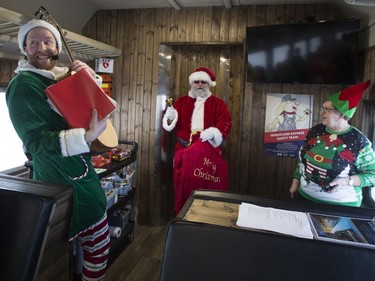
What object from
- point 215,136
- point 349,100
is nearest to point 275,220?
point 349,100

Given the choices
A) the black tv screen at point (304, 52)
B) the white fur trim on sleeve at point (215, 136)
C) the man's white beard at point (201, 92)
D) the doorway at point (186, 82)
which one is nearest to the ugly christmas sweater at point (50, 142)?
A: the white fur trim on sleeve at point (215, 136)

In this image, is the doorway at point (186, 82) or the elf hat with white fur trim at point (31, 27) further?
the doorway at point (186, 82)

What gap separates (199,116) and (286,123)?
811 millimetres

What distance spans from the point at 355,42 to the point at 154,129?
1.91m

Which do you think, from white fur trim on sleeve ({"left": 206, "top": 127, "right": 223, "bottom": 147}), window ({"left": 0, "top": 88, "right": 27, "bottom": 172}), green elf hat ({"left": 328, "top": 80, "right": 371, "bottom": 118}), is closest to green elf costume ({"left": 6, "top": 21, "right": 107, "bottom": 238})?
window ({"left": 0, "top": 88, "right": 27, "bottom": 172})

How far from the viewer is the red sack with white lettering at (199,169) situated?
8.77 ft

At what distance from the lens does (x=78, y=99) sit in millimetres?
1324

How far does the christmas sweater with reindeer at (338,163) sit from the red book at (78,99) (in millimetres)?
1212

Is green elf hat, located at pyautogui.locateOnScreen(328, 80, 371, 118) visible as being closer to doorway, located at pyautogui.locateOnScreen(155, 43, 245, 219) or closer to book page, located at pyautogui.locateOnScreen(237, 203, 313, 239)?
book page, located at pyautogui.locateOnScreen(237, 203, 313, 239)

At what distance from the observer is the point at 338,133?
1.81 metres

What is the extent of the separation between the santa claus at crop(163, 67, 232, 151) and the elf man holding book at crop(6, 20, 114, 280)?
1365 millimetres

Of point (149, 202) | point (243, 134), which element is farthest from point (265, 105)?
point (149, 202)

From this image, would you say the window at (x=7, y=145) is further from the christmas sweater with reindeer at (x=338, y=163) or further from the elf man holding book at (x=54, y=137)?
the christmas sweater with reindeer at (x=338, y=163)

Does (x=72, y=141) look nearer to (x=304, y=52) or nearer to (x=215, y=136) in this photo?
(x=215, y=136)
